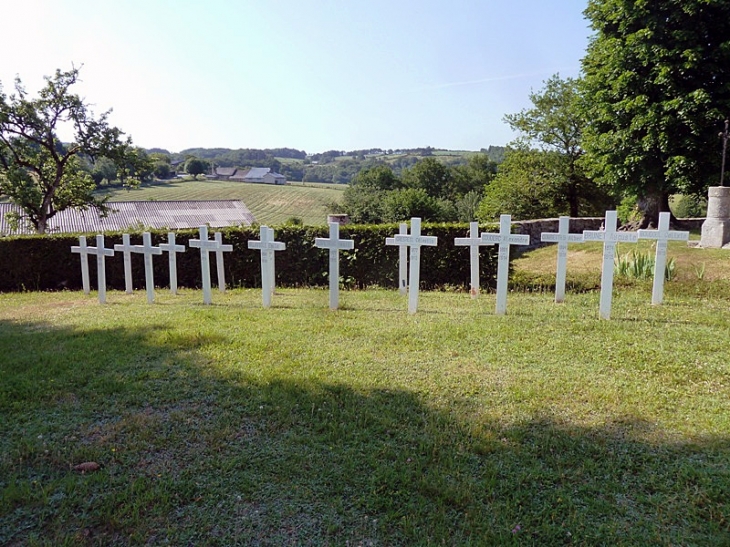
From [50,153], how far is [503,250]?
56.8 feet

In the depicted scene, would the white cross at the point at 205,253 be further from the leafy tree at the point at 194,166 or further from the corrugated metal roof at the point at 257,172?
the leafy tree at the point at 194,166

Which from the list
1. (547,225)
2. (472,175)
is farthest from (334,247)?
(472,175)

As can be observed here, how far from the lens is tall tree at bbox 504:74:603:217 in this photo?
26.4 metres

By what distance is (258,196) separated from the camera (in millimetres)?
68000

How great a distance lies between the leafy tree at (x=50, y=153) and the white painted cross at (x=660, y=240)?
17.1m

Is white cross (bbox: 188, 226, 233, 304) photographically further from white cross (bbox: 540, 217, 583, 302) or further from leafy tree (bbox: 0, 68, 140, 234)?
leafy tree (bbox: 0, 68, 140, 234)

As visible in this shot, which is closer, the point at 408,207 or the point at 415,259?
the point at 415,259

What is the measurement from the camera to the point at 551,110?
27.0 meters

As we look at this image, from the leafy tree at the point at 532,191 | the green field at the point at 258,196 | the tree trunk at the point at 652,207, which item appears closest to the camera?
the tree trunk at the point at 652,207

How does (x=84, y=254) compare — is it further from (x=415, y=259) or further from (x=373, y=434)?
(x=373, y=434)

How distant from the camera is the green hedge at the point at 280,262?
9.52 m

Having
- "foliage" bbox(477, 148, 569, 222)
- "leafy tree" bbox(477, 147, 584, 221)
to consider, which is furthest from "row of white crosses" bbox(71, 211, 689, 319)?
"leafy tree" bbox(477, 147, 584, 221)

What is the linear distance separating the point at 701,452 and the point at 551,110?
2714 cm

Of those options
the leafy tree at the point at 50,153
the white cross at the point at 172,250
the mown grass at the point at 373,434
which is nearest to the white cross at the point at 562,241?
the mown grass at the point at 373,434
